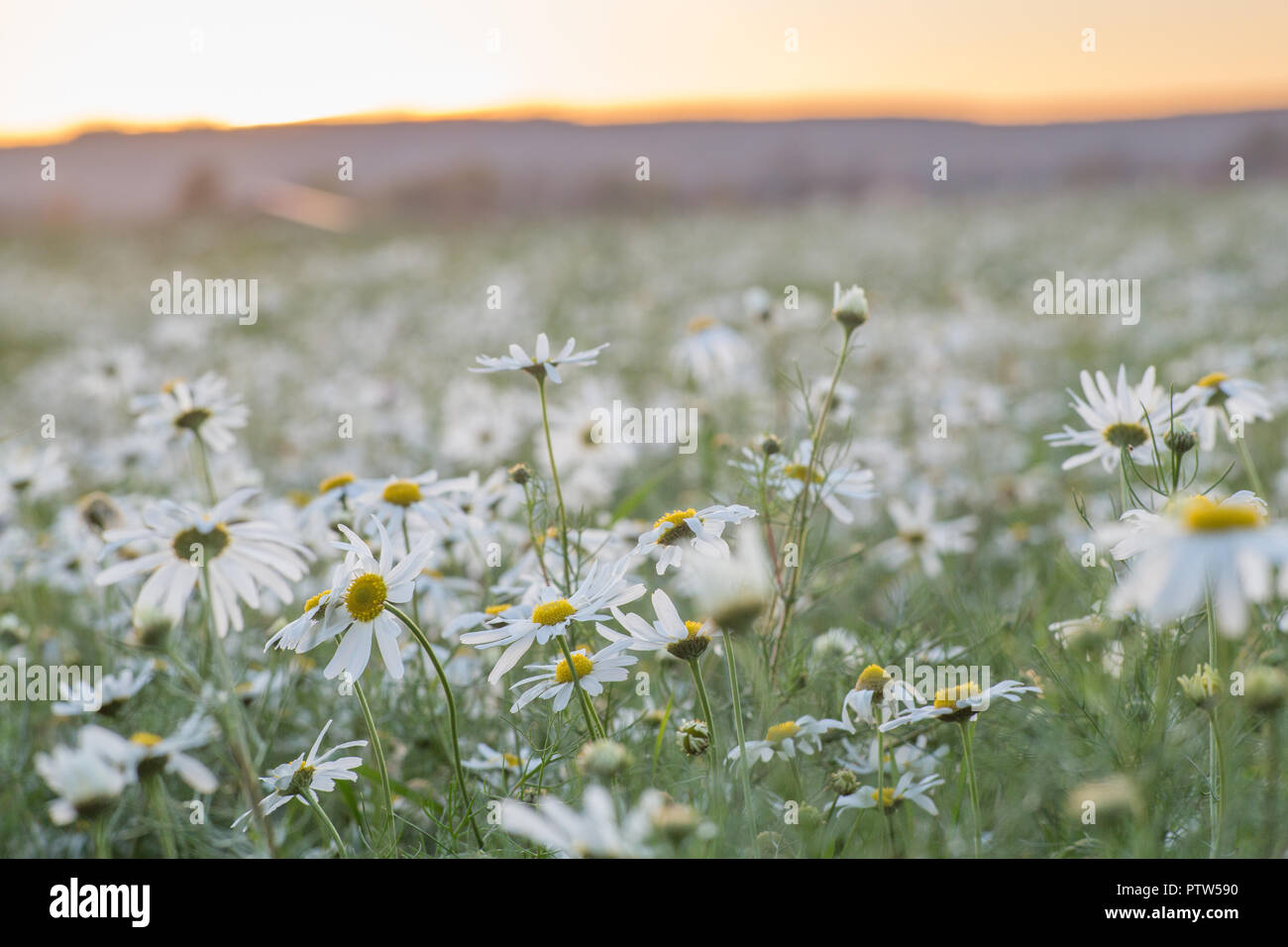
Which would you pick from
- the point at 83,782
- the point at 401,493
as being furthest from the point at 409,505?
the point at 83,782

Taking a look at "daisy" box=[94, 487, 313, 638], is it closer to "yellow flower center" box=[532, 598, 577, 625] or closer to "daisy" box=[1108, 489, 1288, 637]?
"yellow flower center" box=[532, 598, 577, 625]

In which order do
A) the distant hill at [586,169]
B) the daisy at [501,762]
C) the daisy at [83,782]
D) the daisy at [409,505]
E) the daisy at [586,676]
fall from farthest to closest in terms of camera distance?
1. the distant hill at [586,169]
2. the daisy at [409,505]
3. the daisy at [501,762]
4. the daisy at [586,676]
5. the daisy at [83,782]

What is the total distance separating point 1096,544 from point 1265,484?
60.2 inches

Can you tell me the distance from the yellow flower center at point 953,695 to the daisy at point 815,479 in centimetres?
33

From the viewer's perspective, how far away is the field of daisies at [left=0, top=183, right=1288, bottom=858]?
0.92m

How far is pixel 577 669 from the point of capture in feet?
3.25

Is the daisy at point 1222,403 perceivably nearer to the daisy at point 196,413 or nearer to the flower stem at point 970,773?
the flower stem at point 970,773

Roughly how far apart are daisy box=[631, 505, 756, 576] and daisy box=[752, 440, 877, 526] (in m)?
0.20

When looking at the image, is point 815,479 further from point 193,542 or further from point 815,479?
point 193,542

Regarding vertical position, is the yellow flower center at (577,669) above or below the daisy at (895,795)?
above

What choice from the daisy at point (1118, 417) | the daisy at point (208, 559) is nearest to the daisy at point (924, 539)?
the daisy at point (1118, 417)

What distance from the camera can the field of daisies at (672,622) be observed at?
0.92 m

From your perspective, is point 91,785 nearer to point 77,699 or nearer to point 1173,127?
point 77,699

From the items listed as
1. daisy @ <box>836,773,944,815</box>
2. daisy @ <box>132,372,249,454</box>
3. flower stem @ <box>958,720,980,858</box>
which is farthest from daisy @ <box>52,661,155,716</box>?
flower stem @ <box>958,720,980,858</box>
